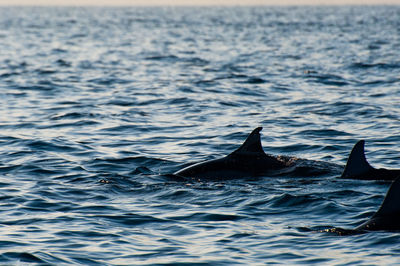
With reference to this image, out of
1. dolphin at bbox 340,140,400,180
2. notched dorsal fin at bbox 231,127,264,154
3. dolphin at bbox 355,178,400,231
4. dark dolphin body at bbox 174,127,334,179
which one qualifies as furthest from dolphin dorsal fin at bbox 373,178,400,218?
notched dorsal fin at bbox 231,127,264,154

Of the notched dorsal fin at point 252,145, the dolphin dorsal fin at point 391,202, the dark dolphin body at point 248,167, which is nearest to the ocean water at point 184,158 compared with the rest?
the dark dolphin body at point 248,167

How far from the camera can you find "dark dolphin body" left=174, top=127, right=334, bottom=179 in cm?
1528

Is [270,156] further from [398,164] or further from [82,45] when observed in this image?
[82,45]

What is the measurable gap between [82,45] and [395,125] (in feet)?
131

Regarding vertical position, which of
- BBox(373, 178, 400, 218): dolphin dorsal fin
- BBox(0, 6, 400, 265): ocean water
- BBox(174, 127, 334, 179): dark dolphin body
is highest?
BBox(373, 178, 400, 218): dolphin dorsal fin

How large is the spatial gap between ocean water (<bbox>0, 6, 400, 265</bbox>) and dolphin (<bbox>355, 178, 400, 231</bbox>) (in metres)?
0.16

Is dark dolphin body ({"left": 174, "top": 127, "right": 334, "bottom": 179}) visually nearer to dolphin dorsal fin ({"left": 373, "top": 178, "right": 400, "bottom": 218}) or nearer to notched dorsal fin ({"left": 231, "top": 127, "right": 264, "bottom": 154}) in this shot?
notched dorsal fin ({"left": 231, "top": 127, "right": 264, "bottom": 154})

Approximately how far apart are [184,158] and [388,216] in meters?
7.30

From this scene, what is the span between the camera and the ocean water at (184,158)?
11.2 metres

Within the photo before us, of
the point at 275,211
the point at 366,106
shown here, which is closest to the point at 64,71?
the point at 366,106

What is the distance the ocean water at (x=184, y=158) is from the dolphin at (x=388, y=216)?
157 millimetres

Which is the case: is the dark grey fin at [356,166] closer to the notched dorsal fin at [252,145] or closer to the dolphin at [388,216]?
the notched dorsal fin at [252,145]

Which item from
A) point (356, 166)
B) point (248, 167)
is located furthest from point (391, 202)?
point (248, 167)

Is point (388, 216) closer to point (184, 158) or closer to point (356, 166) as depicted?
point (356, 166)
